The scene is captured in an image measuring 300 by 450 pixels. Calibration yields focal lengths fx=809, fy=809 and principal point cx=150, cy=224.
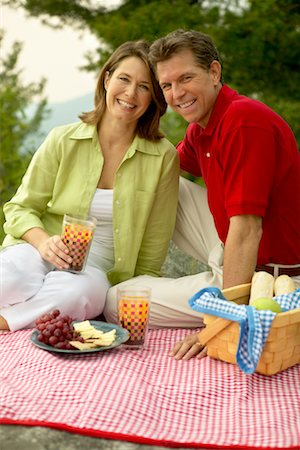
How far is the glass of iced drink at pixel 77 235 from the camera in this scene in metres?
3.29

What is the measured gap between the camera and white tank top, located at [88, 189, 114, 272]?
148 inches

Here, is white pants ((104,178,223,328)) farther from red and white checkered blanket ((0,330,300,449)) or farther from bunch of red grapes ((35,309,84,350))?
bunch of red grapes ((35,309,84,350))

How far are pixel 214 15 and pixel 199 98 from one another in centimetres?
520

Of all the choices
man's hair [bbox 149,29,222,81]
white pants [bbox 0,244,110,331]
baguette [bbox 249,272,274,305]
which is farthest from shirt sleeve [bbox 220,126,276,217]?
white pants [bbox 0,244,110,331]

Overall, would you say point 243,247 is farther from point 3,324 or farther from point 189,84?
point 3,324

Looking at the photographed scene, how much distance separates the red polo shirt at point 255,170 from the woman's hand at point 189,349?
50 cm

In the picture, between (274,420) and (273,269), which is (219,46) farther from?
(274,420)

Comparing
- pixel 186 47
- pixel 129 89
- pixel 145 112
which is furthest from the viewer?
pixel 145 112

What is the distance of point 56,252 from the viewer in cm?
342

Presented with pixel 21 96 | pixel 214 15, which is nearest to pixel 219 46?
pixel 214 15

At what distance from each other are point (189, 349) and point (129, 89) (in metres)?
1.22

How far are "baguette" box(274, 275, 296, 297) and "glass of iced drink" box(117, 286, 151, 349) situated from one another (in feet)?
1.66

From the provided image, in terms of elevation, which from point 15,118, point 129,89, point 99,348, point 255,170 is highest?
point 129,89

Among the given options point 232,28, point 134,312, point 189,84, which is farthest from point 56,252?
point 232,28
